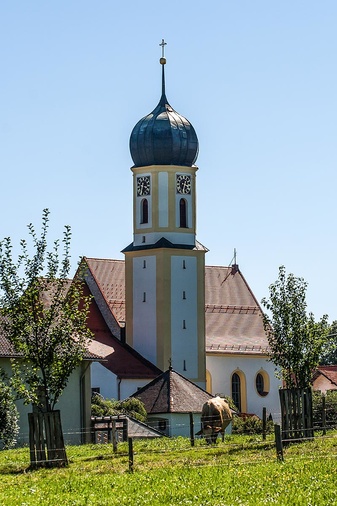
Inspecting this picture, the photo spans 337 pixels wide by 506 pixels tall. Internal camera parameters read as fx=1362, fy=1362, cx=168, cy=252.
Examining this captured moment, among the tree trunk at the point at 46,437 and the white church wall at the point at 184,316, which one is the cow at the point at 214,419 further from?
the white church wall at the point at 184,316

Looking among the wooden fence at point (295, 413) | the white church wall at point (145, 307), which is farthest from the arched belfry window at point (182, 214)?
the wooden fence at point (295, 413)

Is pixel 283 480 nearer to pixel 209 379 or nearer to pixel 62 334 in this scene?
pixel 62 334

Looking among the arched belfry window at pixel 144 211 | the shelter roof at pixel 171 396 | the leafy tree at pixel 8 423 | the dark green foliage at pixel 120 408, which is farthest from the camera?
the arched belfry window at pixel 144 211

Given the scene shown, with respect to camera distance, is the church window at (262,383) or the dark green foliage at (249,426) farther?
the church window at (262,383)

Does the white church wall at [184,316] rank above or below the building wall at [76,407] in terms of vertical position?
above

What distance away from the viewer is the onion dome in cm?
7806

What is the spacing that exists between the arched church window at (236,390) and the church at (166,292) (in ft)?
0.20

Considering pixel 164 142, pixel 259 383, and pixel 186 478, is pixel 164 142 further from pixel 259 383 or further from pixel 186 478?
pixel 186 478

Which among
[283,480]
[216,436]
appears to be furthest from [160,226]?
[283,480]

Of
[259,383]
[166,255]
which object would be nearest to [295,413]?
[166,255]

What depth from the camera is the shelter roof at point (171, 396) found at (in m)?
61.2

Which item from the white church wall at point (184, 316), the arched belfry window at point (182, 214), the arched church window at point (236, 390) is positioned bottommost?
the arched church window at point (236, 390)

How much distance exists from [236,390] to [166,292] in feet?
28.5

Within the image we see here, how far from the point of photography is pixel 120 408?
62.0 m
